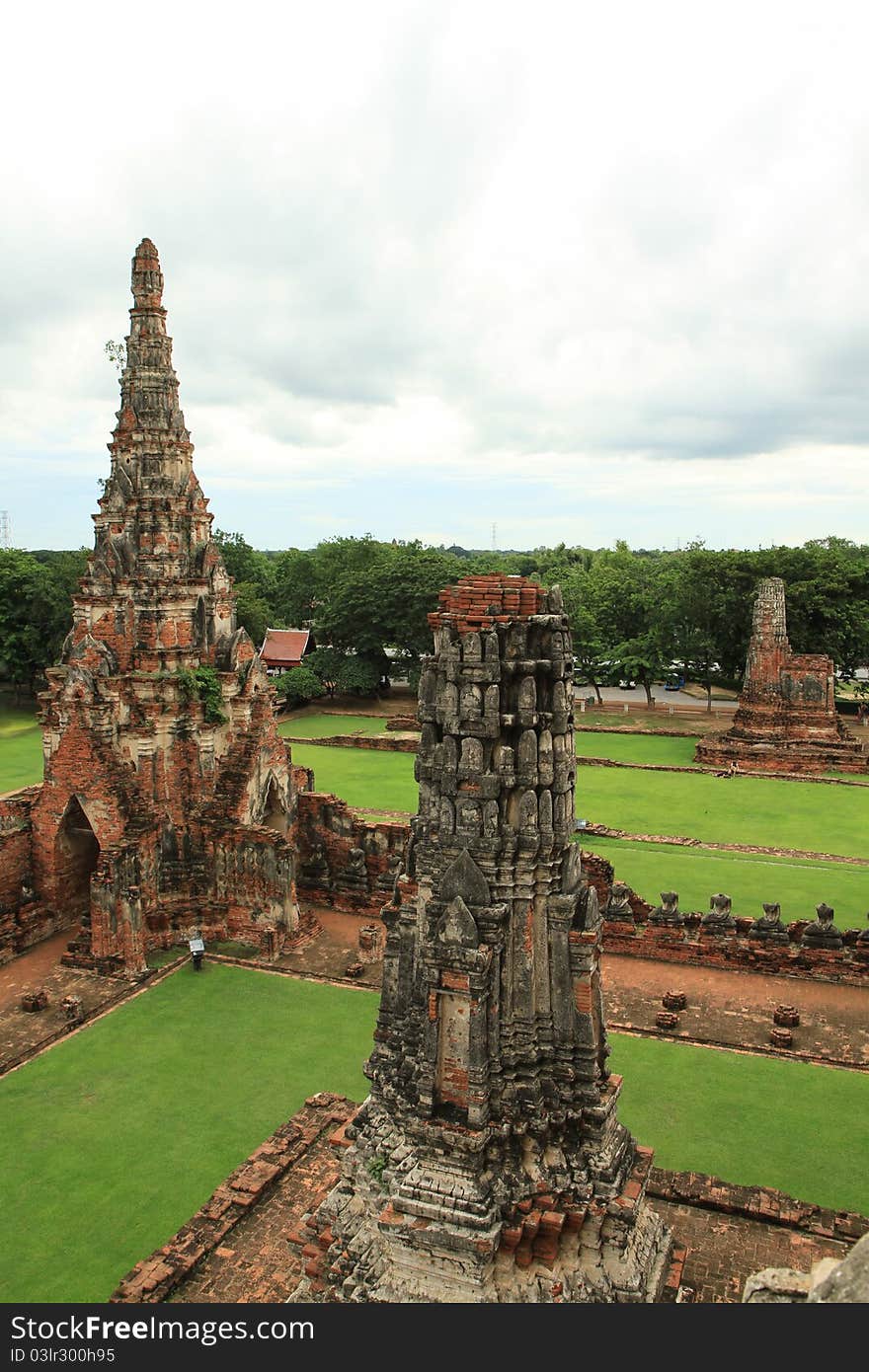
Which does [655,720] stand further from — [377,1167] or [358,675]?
[377,1167]

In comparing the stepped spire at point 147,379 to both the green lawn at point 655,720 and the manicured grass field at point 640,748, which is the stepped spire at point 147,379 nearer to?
the manicured grass field at point 640,748

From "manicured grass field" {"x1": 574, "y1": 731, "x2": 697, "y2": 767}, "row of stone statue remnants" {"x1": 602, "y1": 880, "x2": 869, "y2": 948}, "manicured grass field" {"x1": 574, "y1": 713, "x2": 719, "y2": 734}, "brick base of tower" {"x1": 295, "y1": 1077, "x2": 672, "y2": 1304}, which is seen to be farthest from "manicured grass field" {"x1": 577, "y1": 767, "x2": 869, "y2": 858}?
"brick base of tower" {"x1": 295, "y1": 1077, "x2": 672, "y2": 1304}

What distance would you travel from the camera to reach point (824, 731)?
3588cm

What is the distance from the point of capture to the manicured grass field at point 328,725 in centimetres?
4109

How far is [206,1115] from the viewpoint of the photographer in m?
12.4

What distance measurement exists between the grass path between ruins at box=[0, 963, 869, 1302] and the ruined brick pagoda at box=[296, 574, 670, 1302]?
295 centimetres

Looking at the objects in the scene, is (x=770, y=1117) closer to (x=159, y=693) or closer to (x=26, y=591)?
(x=159, y=693)

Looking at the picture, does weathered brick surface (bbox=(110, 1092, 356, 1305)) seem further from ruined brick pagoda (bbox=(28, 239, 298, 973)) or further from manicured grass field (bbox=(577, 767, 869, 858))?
manicured grass field (bbox=(577, 767, 869, 858))

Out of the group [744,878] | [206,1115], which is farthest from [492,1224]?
[744,878]

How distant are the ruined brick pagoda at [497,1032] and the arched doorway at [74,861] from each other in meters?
11.3

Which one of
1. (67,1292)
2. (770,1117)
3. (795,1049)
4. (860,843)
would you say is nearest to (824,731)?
(860,843)

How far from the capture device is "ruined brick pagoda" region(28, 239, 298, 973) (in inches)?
698

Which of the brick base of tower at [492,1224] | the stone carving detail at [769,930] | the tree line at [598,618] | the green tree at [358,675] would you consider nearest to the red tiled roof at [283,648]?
the tree line at [598,618]

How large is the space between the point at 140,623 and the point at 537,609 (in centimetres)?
1176
